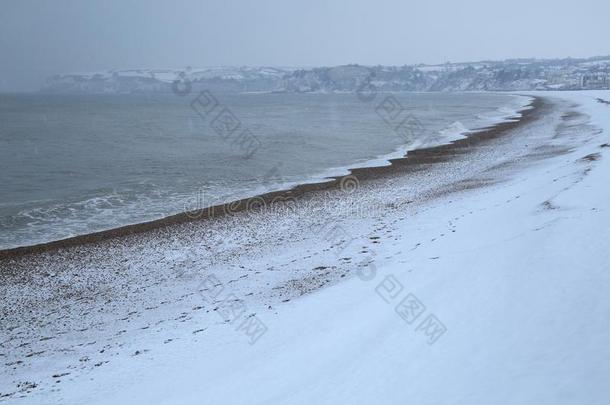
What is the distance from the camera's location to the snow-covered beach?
686 cm

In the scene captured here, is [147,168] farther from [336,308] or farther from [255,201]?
[336,308]

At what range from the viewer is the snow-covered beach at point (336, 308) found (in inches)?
270

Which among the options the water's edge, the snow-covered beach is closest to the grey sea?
the water's edge

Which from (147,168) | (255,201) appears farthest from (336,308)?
(147,168)

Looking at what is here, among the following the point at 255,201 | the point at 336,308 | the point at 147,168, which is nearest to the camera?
the point at 336,308

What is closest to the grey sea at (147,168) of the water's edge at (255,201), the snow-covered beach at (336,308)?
the water's edge at (255,201)

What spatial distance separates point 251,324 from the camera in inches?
416

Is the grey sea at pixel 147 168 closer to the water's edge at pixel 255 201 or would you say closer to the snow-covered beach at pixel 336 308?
the water's edge at pixel 255 201

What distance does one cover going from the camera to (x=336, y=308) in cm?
1048

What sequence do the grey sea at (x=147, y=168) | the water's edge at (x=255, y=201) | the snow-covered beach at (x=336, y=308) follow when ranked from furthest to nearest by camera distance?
1. the grey sea at (x=147, y=168)
2. the water's edge at (x=255, y=201)
3. the snow-covered beach at (x=336, y=308)

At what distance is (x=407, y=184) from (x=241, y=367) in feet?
61.8

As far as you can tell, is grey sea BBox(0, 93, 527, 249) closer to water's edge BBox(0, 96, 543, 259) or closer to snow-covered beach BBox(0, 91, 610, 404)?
water's edge BBox(0, 96, 543, 259)

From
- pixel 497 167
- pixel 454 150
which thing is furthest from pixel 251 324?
pixel 454 150

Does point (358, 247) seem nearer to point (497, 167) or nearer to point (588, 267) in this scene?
point (588, 267)
